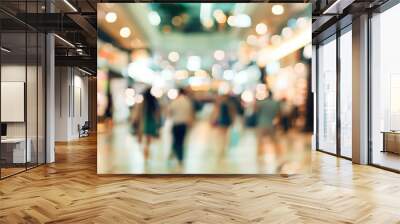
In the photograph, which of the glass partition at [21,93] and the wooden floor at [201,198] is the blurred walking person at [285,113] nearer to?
the wooden floor at [201,198]

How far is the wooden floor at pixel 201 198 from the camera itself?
3.86 m

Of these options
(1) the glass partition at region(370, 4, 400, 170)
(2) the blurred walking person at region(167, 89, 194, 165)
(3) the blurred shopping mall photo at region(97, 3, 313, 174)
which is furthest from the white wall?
(1) the glass partition at region(370, 4, 400, 170)

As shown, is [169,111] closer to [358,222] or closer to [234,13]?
[234,13]

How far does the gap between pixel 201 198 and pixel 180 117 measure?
6.05ft

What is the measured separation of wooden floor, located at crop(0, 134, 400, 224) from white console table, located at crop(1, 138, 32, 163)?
44 cm

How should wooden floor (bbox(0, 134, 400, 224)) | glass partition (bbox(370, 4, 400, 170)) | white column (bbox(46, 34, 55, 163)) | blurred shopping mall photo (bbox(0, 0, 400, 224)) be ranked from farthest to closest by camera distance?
1. white column (bbox(46, 34, 55, 163))
2. glass partition (bbox(370, 4, 400, 170))
3. blurred shopping mall photo (bbox(0, 0, 400, 224))
4. wooden floor (bbox(0, 134, 400, 224))

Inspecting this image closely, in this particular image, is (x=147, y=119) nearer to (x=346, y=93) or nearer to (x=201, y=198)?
(x=201, y=198)

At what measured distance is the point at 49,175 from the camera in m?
6.46

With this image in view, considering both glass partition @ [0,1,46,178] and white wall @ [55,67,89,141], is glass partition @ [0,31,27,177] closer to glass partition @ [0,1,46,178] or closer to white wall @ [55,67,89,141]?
glass partition @ [0,1,46,178]

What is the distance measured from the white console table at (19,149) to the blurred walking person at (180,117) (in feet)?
9.74

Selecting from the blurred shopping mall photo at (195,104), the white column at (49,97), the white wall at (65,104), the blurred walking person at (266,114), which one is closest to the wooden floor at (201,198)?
the blurred shopping mall photo at (195,104)

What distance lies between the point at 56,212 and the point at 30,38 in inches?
170

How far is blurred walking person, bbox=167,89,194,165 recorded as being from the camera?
20.4 feet

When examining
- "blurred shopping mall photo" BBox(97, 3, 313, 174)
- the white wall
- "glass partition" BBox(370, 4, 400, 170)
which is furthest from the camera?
the white wall
